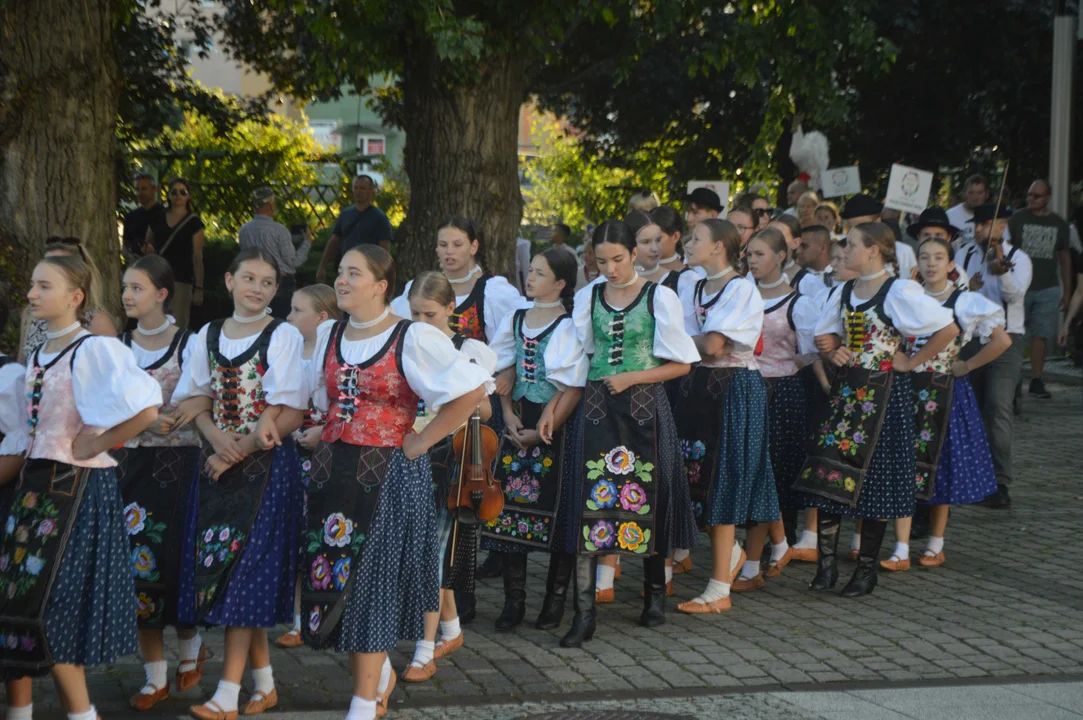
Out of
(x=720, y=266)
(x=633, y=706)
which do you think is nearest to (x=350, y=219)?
(x=720, y=266)

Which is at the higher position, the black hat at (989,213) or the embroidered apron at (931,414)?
the black hat at (989,213)

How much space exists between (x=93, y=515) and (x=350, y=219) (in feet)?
29.3

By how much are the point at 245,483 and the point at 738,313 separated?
2.65m

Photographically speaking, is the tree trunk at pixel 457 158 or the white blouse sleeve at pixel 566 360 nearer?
the white blouse sleeve at pixel 566 360

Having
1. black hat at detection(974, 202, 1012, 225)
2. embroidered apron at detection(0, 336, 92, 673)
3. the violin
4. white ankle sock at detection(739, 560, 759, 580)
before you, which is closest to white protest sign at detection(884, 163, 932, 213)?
black hat at detection(974, 202, 1012, 225)

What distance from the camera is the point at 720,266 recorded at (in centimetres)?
705

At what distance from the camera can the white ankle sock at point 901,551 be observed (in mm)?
8031

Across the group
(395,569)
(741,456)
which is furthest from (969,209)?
(395,569)

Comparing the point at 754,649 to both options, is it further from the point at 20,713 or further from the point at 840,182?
the point at 840,182

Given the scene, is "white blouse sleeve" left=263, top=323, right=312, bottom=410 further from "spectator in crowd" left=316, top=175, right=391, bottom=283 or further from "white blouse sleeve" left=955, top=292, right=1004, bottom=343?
"spectator in crowd" left=316, top=175, right=391, bottom=283

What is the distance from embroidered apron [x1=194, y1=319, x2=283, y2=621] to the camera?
523 cm

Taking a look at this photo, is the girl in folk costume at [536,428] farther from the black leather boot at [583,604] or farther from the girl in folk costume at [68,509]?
the girl in folk costume at [68,509]

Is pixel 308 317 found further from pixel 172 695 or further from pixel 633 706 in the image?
pixel 633 706

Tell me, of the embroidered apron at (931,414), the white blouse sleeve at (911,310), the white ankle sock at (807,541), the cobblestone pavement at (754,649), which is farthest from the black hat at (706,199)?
the cobblestone pavement at (754,649)
